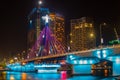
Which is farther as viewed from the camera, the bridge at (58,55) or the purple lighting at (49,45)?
the purple lighting at (49,45)

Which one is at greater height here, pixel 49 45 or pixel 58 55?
pixel 49 45

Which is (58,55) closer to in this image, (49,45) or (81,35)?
(49,45)

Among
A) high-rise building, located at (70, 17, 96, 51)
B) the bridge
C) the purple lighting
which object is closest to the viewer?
the bridge

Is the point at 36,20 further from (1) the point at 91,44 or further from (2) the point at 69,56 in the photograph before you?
(2) the point at 69,56

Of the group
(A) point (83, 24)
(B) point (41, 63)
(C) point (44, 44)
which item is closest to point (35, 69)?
(B) point (41, 63)

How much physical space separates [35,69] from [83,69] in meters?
23.2

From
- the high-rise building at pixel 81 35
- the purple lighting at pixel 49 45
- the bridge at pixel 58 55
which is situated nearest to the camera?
the bridge at pixel 58 55

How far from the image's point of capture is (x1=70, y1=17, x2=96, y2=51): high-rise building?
90.9 metres

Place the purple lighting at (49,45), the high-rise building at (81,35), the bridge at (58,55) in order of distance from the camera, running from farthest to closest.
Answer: the high-rise building at (81,35) → the purple lighting at (49,45) → the bridge at (58,55)

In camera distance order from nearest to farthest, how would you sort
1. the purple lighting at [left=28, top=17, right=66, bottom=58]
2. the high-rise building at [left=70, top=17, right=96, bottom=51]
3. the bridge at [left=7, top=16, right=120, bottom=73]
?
1. the bridge at [left=7, top=16, right=120, bottom=73]
2. the purple lighting at [left=28, top=17, right=66, bottom=58]
3. the high-rise building at [left=70, top=17, right=96, bottom=51]

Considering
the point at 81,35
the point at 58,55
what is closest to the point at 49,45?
the point at 58,55

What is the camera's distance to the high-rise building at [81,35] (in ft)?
298

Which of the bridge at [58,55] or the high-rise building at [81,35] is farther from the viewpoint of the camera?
the high-rise building at [81,35]

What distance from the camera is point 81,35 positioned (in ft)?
326
